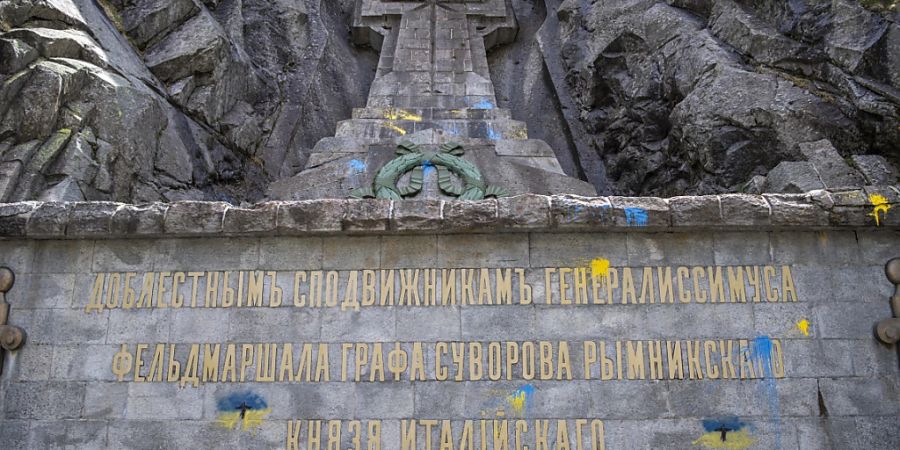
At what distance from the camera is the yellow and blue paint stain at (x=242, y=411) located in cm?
862

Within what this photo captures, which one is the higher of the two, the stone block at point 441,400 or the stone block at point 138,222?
the stone block at point 138,222

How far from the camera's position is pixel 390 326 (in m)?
8.98

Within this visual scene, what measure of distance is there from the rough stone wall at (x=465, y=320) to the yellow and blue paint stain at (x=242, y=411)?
0.05 feet

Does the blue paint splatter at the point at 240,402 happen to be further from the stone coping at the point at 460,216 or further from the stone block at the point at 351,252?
the stone coping at the point at 460,216

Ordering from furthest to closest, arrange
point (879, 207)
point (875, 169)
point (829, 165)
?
point (829, 165), point (875, 169), point (879, 207)

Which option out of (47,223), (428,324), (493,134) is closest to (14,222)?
(47,223)

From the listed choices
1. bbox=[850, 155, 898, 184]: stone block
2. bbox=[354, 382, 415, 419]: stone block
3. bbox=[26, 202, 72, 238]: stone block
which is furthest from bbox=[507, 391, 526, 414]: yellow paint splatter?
bbox=[850, 155, 898, 184]: stone block

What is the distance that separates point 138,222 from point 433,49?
9.63 meters

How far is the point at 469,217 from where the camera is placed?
360 inches

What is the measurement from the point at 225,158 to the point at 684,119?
9.17 metres

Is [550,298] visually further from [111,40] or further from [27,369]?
[111,40]

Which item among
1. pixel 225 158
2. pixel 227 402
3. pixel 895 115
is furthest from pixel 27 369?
pixel 895 115

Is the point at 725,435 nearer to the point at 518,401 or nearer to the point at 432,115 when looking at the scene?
the point at 518,401

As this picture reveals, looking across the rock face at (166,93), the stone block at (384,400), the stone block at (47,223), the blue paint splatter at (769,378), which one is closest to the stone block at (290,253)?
the stone block at (384,400)
